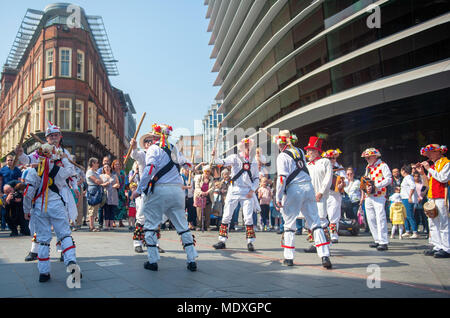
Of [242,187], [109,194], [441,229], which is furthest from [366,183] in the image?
[109,194]

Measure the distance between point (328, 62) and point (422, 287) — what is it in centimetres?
1979

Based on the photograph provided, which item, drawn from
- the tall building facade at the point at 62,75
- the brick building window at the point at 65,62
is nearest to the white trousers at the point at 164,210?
the tall building facade at the point at 62,75

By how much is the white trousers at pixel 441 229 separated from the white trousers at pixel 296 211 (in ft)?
8.76

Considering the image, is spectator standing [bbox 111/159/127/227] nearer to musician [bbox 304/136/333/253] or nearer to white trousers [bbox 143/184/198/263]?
musician [bbox 304/136/333/253]

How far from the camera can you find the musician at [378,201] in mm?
7891

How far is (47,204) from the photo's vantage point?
509 cm

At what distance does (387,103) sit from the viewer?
17.9 metres

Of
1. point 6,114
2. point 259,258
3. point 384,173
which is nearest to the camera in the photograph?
point 259,258

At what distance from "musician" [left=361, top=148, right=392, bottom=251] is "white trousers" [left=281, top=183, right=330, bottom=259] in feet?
8.34

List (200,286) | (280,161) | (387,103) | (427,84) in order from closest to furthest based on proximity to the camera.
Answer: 1. (200,286)
2. (280,161)
3. (427,84)
4. (387,103)

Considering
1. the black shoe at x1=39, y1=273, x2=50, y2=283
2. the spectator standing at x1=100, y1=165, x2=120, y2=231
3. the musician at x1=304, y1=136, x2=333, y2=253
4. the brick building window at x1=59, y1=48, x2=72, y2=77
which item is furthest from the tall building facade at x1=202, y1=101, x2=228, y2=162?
the black shoe at x1=39, y1=273, x2=50, y2=283

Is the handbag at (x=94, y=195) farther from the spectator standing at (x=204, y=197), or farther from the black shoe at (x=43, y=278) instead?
the black shoe at (x=43, y=278)
